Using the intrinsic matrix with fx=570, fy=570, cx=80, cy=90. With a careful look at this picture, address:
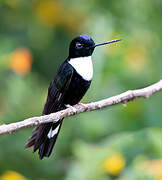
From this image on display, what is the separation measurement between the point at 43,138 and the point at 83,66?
23.1 inches

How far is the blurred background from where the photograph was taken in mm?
4316

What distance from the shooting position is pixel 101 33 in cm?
522

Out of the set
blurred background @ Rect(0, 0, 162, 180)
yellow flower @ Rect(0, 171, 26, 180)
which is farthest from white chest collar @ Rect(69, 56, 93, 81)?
yellow flower @ Rect(0, 171, 26, 180)

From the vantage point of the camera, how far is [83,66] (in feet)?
13.3

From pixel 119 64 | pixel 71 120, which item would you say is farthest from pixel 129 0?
pixel 71 120

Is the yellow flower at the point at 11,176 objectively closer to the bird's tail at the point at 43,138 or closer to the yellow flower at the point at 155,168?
the bird's tail at the point at 43,138

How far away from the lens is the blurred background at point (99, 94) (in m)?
4.32

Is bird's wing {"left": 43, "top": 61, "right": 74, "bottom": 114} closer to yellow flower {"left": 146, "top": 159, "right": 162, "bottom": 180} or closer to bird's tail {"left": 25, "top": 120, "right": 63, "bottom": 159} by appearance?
bird's tail {"left": 25, "top": 120, "right": 63, "bottom": 159}

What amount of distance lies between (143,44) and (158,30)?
1.53 ft

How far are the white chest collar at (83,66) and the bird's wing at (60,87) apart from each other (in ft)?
0.16

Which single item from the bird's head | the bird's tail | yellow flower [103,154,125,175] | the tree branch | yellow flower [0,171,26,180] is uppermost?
the tree branch

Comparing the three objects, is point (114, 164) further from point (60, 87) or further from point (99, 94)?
point (99, 94)

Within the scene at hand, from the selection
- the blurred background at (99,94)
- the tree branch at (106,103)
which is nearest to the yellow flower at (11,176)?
the blurred background at (99,94)

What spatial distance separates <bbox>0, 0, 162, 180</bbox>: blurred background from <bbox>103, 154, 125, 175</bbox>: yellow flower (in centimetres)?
3
